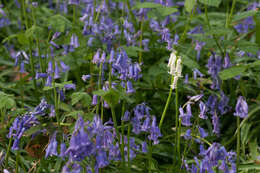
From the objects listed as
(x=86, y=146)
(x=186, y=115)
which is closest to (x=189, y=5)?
(x=186, y=115)

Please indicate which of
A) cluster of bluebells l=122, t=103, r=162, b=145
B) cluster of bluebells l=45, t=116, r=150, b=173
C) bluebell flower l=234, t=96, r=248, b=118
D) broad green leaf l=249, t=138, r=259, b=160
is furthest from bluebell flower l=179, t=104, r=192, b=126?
broad green leaf l=249, t=138, r=259, b=160

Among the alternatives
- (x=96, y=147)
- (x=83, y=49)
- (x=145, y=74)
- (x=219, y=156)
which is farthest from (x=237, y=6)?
(x=96, y=147)

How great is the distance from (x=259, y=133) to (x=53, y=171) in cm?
229

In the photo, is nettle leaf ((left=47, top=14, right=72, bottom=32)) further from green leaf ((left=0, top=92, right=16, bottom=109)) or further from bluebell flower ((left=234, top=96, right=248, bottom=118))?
bluebell flower ((left=234, top=96, right=248, bottom=118))

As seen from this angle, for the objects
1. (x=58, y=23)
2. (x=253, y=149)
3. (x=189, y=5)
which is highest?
(x=189, y=5)

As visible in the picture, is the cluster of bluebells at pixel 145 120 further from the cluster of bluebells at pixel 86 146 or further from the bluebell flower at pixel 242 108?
the bluebell flower at pixel 242 108

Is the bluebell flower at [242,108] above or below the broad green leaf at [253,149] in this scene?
above

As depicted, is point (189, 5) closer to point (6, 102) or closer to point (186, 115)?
point (186, 115)

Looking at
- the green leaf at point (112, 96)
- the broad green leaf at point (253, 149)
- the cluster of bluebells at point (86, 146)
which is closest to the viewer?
the cluster of bluebells at point (86, 146)

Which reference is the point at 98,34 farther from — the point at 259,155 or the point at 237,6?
the point at 237,6

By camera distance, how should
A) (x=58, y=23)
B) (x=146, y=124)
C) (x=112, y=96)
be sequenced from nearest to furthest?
(x=112, y=96), (x=146, y=124), (x=58, y=23)

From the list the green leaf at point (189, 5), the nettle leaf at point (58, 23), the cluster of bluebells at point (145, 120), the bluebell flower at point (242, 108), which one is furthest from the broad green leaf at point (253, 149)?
the nettle leaf at point (58, 23)

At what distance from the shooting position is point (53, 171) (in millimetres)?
3039

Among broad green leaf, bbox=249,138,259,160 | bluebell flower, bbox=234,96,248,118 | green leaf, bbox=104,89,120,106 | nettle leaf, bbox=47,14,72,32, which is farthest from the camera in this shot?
broad green leaf, bbox=249,138,259,160
